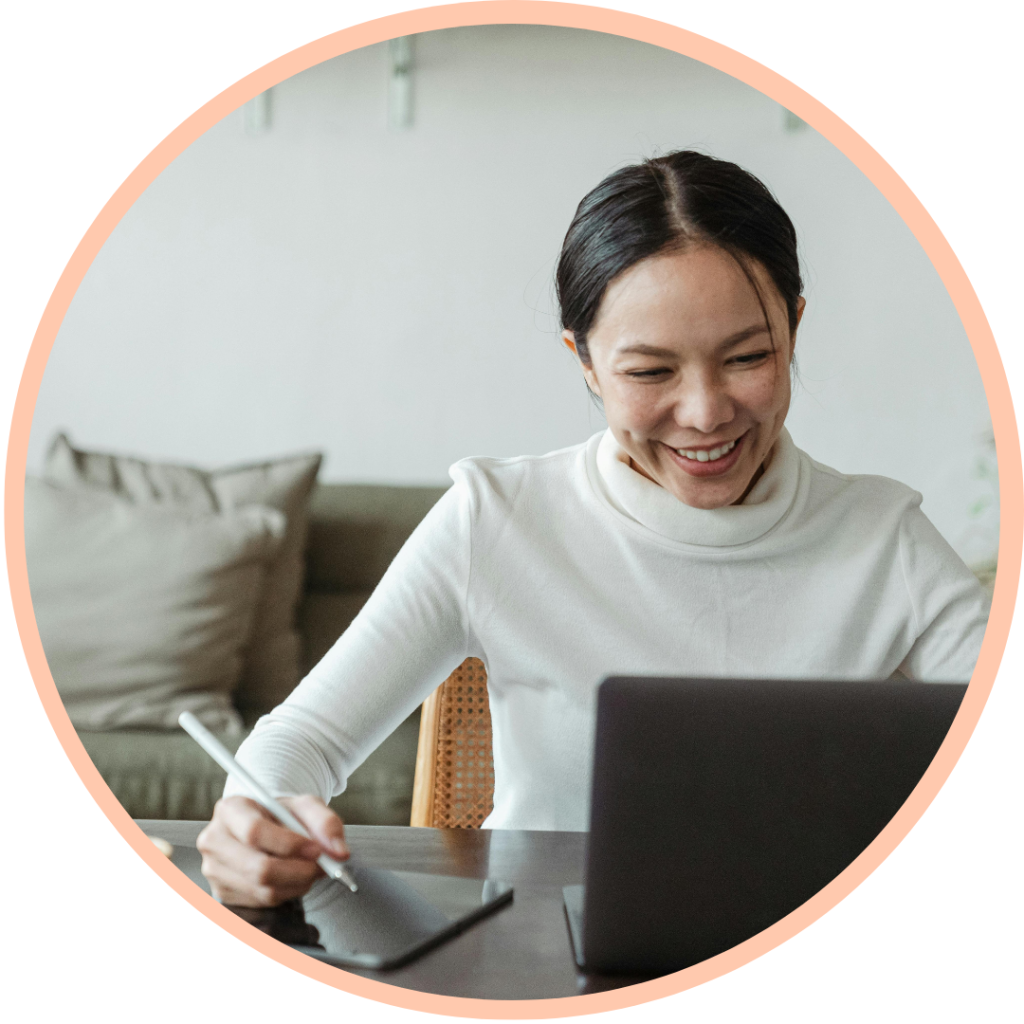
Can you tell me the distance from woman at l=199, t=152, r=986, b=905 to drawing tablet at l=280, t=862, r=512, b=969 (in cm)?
17

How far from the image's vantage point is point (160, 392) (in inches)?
79.0

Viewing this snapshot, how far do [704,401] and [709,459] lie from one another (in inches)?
3.1

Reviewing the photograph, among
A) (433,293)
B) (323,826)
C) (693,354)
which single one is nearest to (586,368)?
(693,354)

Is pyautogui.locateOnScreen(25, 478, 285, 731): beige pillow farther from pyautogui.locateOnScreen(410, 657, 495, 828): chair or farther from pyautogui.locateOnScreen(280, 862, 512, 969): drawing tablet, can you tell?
pyautogui.locateOnScreen(280, 862, 512, 969): drawing tablet

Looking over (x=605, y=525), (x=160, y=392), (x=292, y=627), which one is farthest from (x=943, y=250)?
(x=160, y=392)

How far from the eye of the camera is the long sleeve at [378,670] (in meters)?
0.72

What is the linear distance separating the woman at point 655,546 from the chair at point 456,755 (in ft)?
0.27

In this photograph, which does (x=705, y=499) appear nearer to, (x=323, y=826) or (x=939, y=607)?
(x=939, y=607)

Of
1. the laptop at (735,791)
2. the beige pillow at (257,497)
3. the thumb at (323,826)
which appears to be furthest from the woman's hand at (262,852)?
the beige pillow at (257,497)

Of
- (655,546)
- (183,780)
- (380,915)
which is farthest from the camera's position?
(183,780)

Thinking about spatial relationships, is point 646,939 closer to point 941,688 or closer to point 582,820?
point 941,688

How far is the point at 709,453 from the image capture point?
2.68 feet

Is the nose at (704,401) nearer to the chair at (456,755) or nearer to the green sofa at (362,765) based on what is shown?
the chair at (456,755)

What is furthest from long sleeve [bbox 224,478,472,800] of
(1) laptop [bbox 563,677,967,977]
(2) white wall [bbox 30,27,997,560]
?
(2) white wall [bbox 30,27,997,560]
